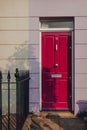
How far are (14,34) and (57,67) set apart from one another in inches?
63.3

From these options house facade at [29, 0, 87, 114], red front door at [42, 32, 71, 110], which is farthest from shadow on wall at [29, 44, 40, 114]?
red front door at [42, 32, 71, 110]

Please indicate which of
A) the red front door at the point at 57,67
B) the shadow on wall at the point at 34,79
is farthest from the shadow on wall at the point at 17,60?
the red front door at the point at 57,67

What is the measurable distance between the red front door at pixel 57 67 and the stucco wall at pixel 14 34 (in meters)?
0.64

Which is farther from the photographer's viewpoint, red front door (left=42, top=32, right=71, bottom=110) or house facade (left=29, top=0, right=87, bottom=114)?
red front door (left=42, top=32, right=71, bottom=110)

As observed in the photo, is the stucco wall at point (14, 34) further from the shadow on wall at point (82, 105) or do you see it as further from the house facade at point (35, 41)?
the shadow on wall at point (82, 105)

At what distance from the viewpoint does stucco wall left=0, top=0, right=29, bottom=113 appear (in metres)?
8.82

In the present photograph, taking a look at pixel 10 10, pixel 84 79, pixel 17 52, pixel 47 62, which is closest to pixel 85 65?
pixel 84 79

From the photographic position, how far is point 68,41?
9.13m

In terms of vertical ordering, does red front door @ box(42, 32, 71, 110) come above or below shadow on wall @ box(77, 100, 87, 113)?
above

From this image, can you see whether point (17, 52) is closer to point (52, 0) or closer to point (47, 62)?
point (47, 62)

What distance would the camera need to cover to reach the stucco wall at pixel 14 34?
882 cm

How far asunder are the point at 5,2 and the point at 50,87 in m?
2.83

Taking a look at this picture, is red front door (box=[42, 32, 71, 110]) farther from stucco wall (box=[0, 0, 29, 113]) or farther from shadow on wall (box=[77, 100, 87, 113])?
stucco wall (box=[0, 0, 29, 113])

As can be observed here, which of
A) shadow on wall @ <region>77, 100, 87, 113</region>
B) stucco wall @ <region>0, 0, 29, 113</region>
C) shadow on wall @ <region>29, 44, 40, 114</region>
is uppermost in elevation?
stucco wall @ <region>0, 0, 29, 113</region>
